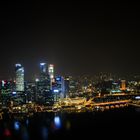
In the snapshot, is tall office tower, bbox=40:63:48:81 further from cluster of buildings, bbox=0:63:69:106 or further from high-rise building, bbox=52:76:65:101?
high-rise building, bbox=52:76:65:101

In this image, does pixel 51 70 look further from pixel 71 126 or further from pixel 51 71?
pixel 71 126

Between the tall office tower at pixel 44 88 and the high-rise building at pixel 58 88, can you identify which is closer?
the tall office tower at pixel 44 88

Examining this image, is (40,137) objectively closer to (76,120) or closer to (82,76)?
(76,120)

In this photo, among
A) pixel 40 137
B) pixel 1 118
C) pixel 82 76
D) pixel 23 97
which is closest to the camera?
pixel 40 137

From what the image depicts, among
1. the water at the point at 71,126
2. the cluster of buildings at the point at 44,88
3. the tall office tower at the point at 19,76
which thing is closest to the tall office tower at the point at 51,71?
the cluster of buildings at the point at 44,88

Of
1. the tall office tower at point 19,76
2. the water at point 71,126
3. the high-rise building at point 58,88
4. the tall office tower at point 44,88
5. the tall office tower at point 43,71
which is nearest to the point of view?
the water at point 71,126

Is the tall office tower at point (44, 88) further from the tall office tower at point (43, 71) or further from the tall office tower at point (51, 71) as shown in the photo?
the tall office tower at point (51, 71)

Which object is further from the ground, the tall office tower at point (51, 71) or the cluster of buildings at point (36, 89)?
the tall office tower at point (51, 71)

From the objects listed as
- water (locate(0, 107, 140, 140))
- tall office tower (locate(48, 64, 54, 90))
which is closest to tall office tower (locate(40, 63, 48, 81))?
tall office tower (locate(48, 64, 54, 90))

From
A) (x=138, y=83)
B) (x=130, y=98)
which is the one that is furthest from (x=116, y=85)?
(x=130, y=98)
